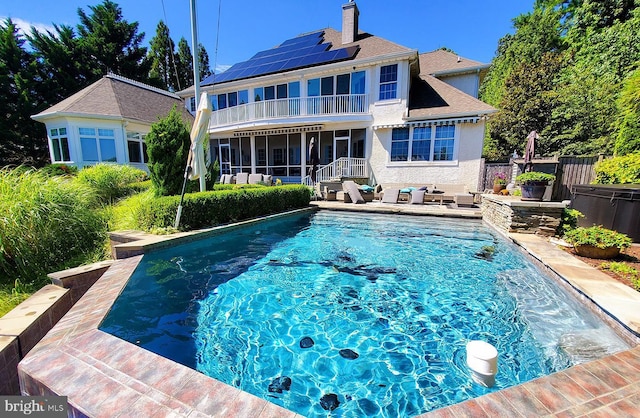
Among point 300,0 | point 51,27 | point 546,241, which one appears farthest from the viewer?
point 51,27

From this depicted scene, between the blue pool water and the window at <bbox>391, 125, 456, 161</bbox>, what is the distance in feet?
27.9

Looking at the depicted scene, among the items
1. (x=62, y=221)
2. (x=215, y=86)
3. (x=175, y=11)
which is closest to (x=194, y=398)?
(x=62, y=221)

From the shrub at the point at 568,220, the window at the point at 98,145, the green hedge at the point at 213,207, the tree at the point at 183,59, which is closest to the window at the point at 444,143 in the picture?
the shrub at the point at 568,220

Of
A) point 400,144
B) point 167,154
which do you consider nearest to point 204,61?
point 400,144

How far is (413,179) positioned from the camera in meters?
14.2

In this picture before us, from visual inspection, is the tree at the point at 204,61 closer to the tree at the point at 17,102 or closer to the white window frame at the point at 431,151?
the tree at the point at 17,102

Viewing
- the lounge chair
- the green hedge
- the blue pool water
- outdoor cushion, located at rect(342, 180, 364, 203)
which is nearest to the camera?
the blue pool water

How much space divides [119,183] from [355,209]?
31.3 feet

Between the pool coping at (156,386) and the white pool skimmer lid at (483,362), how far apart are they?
0.32m

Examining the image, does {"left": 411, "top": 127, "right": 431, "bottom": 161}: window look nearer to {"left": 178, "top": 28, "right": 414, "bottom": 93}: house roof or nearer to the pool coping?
{"left": 178, "top": 28, "right": 414, "bottom": 93}: house roof

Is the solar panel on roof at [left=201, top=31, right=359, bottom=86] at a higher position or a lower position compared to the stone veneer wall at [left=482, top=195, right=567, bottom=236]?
higher

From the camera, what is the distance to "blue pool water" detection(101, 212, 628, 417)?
2.61 m

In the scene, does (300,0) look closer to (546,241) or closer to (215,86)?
(215,86)

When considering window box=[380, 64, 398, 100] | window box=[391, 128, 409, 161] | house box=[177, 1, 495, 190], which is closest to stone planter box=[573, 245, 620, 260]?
house box=[177, 1, 495, 190]
